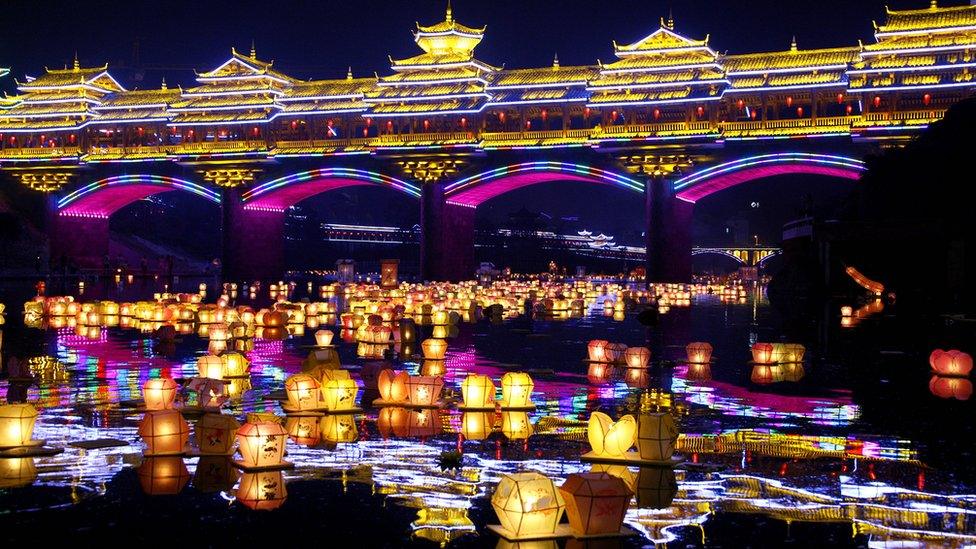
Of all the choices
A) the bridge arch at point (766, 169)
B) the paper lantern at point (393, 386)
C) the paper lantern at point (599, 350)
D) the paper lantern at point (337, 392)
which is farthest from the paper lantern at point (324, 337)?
the bridge arch at point (766, 169)

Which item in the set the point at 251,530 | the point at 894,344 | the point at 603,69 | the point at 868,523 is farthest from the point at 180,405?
the point at 603,69

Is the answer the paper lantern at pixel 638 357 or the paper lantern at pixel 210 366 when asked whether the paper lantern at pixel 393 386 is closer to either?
the paper lantern at pixel 210 366

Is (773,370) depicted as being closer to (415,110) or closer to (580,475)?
(580,475)

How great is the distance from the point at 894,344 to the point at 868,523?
1531 centimetres

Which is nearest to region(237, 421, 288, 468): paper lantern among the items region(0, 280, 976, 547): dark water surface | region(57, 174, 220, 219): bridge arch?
region(0, 280, 976, 547): dark water surface

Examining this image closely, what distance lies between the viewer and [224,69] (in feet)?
212

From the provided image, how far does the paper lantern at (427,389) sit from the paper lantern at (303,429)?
1.30 m

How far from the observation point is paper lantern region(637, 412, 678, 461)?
380 inches

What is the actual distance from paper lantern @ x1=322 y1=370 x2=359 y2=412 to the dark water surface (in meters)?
0.26

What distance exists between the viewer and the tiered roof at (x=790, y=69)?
4888 centimetres

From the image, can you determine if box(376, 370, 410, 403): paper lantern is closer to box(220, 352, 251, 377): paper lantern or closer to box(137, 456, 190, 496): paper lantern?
box(220, 352, 251, 377): paper lantern

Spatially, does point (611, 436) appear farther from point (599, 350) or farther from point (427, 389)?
point (599, 350)

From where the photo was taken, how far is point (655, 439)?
31.7 feet

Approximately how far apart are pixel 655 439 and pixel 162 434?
4.26m
